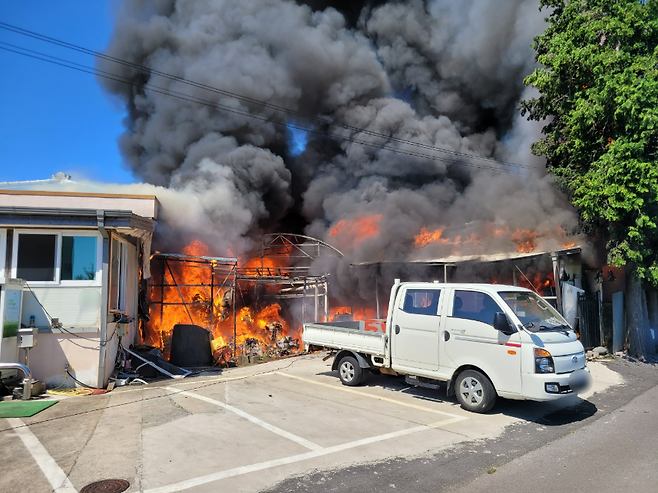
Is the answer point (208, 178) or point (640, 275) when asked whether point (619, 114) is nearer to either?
point (640, 275)

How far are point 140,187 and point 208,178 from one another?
6370mm

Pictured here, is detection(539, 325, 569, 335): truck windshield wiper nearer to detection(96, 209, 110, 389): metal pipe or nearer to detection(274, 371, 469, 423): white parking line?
detection(274, 371, 469, 423): white parking line

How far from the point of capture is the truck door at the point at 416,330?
7012mm

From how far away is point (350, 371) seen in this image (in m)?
8.35

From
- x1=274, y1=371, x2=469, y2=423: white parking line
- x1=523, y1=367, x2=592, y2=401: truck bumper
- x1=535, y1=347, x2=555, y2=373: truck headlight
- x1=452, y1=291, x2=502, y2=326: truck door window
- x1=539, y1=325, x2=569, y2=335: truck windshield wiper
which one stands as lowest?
x1=274, y1=371, x2=469, y2=423: white parking line

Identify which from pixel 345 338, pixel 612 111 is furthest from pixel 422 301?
pixel 612 111

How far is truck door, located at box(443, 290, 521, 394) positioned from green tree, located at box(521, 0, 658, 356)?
633 cm

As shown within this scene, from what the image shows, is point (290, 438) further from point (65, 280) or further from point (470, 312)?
point (65, 280)

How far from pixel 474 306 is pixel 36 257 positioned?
8.04 meters

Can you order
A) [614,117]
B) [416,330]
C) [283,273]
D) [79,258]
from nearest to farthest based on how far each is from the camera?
[416,330] < [79,258] < [614,117] < [283,273]

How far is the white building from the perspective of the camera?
27.0 feet

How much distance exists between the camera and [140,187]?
1797 centimetres

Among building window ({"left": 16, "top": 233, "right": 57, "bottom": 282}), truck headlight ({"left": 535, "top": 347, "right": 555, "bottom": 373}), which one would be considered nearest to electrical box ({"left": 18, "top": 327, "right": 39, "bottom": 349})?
building window ({"left": 16, "top": 233, "right": 57, "bottom": 282})

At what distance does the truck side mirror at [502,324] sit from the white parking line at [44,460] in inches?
203
